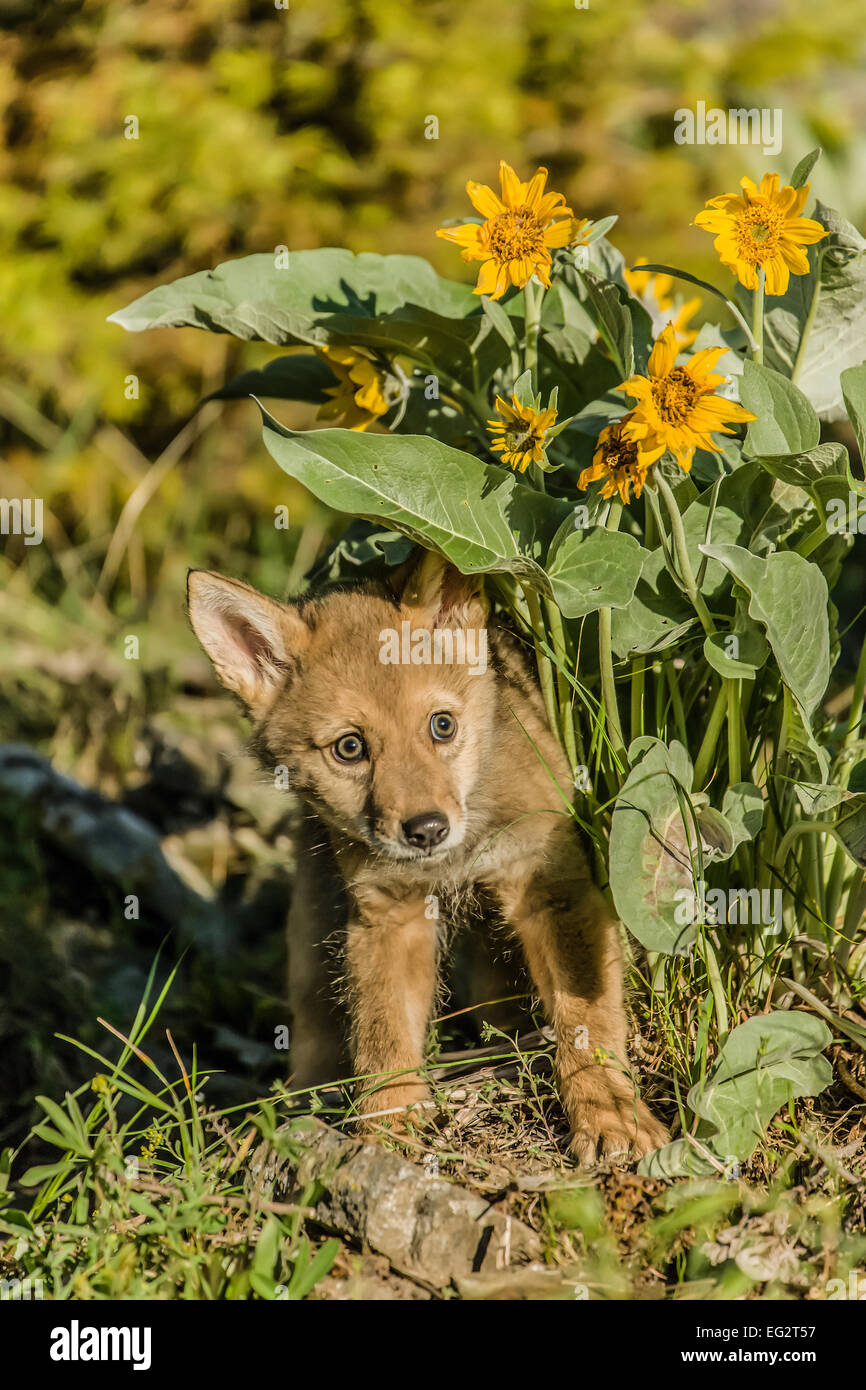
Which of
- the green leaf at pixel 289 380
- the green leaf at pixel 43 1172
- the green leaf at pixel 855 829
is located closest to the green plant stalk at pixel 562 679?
the green leaf at pixel 855 829

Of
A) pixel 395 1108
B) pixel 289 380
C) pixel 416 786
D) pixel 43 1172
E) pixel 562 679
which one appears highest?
pixel 289 380

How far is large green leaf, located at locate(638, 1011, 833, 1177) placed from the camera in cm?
252

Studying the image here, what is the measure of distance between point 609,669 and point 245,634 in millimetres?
1002

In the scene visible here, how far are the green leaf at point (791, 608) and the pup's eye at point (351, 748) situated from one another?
1031 millimetres

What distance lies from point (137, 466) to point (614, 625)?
181 inches

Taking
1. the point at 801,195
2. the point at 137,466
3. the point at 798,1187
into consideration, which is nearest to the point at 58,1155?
the point at 798,1187

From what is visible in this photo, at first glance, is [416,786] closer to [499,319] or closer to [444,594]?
[444,594]

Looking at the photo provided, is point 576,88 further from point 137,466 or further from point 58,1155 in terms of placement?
point 58,1155

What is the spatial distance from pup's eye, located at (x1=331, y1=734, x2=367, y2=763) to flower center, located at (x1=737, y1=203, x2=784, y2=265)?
1.36 m

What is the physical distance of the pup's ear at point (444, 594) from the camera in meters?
3.03

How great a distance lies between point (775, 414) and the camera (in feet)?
8.62

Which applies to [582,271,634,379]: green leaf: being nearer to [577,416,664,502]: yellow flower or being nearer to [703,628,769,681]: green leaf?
[577,416,664,502]: yellow flower

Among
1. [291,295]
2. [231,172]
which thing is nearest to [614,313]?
[291,295]

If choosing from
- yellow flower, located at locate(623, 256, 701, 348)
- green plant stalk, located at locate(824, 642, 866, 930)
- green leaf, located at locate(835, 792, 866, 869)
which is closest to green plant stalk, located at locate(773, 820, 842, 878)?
green leaf, located at locate(835, 792, 866, 869)
